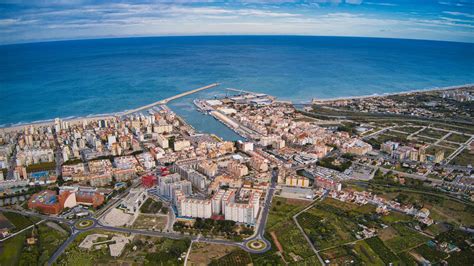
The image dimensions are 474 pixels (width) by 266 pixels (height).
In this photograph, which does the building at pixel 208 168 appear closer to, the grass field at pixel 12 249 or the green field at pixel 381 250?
the green field at pixel 381 250

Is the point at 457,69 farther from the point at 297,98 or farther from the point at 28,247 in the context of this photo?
the point at 28,247

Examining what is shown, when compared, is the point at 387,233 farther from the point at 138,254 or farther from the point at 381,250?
the point at 138,254

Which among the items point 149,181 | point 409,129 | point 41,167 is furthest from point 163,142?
point 409,129

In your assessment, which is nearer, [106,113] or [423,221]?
[423,221]

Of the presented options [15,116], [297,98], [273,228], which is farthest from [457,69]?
[15,116]

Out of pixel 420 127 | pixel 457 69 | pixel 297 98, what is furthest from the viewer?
pixel 457 69
